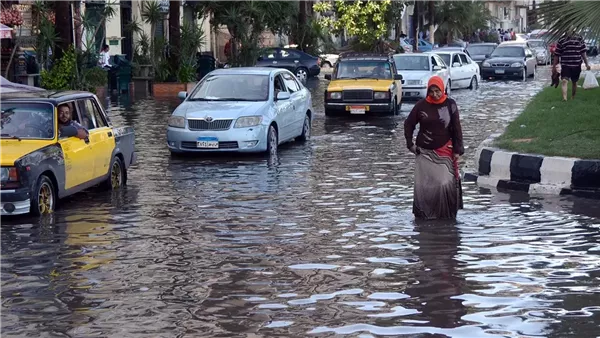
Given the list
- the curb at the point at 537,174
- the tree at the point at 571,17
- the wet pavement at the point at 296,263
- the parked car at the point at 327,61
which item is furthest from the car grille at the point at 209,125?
the parked car at the point at 327,61

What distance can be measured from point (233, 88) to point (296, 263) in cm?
1063

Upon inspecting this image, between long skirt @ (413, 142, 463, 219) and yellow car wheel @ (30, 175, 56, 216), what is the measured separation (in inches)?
158

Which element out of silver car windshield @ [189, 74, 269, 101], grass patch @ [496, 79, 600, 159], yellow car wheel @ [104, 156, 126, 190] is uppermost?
silver car windshield @ [189, 74, 269, 101]

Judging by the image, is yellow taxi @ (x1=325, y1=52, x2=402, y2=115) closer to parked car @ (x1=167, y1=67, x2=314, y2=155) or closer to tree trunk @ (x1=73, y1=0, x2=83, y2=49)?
parked car @ (x1=167, y1=67, x2=314, y2=155)

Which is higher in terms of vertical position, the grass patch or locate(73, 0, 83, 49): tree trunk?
locate(73, 0, 83, 49): tree trunk

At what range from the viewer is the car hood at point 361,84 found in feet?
92.5

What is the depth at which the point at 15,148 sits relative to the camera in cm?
1314

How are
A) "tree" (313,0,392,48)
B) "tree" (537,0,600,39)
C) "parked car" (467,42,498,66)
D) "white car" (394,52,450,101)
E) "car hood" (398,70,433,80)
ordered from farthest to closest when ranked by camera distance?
A: "tree" (313,0,392,48) < "parked car" (467,42,498,66) < "car hood" (398,70,433,80) < "white car" (394,52,450,101) < "tree" (537,0,600,39)

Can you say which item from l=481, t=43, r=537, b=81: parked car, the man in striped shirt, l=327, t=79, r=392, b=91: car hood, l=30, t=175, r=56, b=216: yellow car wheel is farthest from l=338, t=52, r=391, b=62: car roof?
l=481, t=43, r=537, b=81: parked car

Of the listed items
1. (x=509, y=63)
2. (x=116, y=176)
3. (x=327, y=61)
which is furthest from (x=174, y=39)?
(x=116, y=176)

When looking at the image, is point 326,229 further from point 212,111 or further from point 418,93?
point 418,93

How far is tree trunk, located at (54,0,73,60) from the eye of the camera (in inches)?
1243

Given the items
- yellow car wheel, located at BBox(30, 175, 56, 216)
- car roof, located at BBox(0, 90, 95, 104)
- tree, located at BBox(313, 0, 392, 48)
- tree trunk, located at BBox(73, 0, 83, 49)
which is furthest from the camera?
tree, located at BBox(313, 0, 392, 48)

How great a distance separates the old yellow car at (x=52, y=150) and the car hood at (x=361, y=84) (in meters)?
13.0
